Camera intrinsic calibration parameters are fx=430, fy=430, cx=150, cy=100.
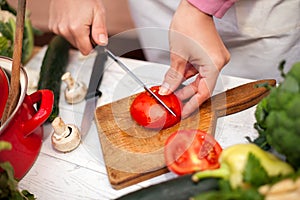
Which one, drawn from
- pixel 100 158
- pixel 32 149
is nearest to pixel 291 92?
pixel 100 158

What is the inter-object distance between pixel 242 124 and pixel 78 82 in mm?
416

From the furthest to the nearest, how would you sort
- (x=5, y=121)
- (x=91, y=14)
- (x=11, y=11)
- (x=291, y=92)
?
(x=11, y=11), (x=91, y=14), (x=5, y=121), (x=291, y=92)

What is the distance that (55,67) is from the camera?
1.11m

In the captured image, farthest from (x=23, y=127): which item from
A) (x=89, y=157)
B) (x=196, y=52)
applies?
(x=196, y=52)

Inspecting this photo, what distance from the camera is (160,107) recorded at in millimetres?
920

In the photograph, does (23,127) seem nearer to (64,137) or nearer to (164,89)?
(64,137)

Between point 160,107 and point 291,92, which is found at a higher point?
point 291,92

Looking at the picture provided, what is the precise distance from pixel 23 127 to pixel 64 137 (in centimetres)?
11

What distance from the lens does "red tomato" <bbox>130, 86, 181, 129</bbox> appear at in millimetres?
905

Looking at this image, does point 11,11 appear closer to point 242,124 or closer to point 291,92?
point 242,124

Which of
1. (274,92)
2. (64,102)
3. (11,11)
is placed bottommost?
(64,102)

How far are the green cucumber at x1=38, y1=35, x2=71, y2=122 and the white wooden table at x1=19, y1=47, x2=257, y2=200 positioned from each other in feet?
0.11

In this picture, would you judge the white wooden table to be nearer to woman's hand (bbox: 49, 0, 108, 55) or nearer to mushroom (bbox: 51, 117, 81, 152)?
mushroom (bbox: 51, 117, 81, 152)

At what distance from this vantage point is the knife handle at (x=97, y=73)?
3.52 feet
